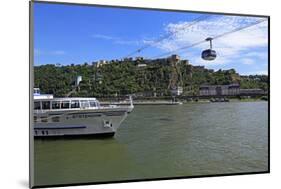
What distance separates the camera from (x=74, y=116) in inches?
192

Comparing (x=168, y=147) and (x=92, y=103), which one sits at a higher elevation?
(x=92, y=103)

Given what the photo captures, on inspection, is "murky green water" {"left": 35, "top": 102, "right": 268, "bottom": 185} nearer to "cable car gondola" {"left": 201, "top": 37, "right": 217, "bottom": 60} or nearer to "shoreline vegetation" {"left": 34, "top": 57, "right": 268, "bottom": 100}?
"shoreline vegetation" {"left": 34, "top": 57, "right": 268, "bottom": 100}

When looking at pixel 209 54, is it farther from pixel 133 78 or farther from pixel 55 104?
pixel 55 104

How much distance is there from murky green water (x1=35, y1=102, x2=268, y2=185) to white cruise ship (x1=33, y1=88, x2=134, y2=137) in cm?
9

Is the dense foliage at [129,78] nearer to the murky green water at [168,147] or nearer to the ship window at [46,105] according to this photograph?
the ship window at [46,105]

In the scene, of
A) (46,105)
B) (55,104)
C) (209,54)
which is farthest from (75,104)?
(209,54)

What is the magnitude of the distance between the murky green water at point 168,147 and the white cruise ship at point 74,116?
94 mm

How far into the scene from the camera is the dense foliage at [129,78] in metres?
4.64

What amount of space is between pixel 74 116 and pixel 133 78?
2.33 ft

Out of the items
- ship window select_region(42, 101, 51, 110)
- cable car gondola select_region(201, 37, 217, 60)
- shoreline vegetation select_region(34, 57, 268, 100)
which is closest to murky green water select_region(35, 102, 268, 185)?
shoreline vegetation select_region(34, 57, 268, 100)

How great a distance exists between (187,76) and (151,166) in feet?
3.30

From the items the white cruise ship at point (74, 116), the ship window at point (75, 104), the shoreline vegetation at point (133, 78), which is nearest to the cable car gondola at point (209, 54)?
the shoreline vegetation at point (133, 78)

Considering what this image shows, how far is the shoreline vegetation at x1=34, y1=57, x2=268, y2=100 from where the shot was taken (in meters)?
4.66
